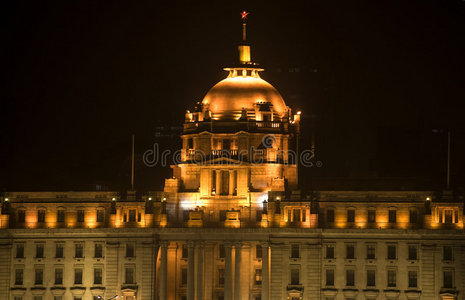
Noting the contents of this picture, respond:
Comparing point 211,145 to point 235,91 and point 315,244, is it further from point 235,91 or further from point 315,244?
point 315,244

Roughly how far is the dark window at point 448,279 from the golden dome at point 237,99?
33569 mm

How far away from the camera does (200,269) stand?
7333 inches

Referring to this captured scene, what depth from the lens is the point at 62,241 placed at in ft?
617

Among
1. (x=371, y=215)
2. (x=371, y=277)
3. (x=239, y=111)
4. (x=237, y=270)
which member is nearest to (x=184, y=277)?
(x=237, y=270)

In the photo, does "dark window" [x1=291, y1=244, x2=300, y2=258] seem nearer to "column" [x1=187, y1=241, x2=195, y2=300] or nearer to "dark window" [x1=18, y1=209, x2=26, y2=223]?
"column" [x1=187, y1=241, x2=195, y2=300]

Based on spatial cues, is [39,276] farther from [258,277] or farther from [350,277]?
[350,277]

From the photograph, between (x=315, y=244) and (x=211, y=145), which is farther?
(x=211, y=145)

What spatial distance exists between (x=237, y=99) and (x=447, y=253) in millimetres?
35901

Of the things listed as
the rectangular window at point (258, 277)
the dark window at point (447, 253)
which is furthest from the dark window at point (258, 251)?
the dark window at point (447, 253)

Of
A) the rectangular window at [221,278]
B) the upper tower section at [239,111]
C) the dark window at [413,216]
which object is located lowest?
the rectangular window at [221,278]

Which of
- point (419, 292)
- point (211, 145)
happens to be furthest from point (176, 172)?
point (419, 292)

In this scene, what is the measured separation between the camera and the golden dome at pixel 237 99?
198 metres

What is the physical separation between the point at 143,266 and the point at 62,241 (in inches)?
412

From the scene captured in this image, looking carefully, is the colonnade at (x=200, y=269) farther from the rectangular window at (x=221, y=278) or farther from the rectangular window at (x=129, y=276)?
the rectangular window at (x=221, y=278)
